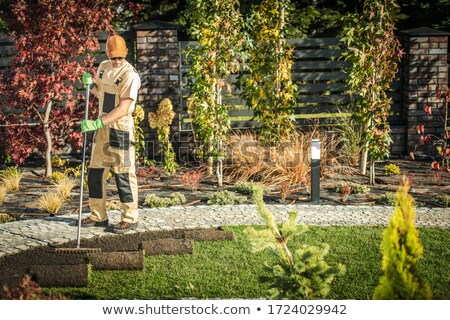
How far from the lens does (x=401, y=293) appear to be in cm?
395

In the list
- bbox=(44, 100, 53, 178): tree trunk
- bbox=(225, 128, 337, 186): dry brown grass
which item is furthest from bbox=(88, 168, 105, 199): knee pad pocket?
bbox=(44, 100, 53, 178): tree trunk

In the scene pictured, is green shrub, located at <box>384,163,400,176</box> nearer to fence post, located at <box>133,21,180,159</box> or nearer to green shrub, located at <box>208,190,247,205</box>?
green shrub, located at <box>208,190,247,205</box>

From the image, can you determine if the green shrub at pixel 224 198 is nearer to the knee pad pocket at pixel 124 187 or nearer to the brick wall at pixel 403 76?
the knee pad pocket at pixel 124 187

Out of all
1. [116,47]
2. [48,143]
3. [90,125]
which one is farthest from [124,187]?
[48,143]

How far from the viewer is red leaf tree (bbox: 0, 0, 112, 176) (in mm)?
10461

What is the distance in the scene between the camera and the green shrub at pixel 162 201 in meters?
8.99

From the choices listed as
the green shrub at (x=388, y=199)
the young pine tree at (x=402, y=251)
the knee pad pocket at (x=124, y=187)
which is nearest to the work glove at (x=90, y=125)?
the knee pad pocket at (x=124, y=187)

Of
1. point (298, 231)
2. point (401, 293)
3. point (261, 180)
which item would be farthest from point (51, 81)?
point (401, 293)

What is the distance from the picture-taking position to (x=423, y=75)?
40.9 ft

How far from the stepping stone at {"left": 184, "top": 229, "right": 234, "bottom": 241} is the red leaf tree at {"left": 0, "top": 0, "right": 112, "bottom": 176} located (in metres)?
3.85

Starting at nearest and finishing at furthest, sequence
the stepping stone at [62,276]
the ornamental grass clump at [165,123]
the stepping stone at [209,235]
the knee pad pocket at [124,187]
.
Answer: the stepping stone at [62,276], the stepping stone at [209,235], the knee pad pocket at [124,187], the ornamental grass clump at [165,123]

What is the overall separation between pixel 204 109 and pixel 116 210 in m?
2.04

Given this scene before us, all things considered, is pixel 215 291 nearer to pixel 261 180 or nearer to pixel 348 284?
pixel 348 284

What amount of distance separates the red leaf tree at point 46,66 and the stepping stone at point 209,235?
12.6ft
